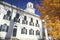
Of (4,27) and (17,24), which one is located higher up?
(17,24)

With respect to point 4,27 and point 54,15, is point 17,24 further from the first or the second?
point 54,15

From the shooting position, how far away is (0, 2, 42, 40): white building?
14.0 meters

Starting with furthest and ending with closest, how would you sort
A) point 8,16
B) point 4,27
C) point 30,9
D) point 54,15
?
point 30,9
point 8,16
point 4,27
point 54,15

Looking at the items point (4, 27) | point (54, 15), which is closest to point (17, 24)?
point (4, 27)

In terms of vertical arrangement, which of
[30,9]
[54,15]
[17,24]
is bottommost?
[54,15]

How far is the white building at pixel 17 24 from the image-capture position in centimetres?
1397

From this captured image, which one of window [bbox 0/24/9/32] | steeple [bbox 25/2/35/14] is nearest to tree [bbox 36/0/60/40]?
window [bbox 0/24/9/32]

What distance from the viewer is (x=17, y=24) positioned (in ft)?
51.8

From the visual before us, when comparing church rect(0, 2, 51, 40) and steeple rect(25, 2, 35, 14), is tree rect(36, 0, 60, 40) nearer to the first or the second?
church rect(0, 2, 51, 40)

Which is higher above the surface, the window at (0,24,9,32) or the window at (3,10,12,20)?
the window at (3,10,12,20)

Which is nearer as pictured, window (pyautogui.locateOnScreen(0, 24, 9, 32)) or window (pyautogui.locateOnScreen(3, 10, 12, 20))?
window (pyautogui.locateOnScreen(0, 24, 9, 32))

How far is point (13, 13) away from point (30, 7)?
24.8 feet

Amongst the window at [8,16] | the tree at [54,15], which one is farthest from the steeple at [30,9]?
the tree at [54,15]

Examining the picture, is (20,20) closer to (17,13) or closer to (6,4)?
(17,13)
